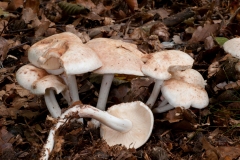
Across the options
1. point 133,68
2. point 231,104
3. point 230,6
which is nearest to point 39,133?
point 133,68

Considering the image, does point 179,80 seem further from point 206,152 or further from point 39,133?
point 39,133

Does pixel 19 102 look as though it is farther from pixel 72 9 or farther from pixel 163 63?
pixel 72 9

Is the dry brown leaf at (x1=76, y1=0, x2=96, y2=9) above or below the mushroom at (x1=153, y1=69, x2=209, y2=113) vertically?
below

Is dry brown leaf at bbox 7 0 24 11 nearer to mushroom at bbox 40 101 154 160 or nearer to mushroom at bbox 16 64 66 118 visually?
mushroom at bbox 16 64 66 118

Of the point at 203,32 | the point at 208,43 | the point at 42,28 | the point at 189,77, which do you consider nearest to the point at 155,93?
the point at 189,77

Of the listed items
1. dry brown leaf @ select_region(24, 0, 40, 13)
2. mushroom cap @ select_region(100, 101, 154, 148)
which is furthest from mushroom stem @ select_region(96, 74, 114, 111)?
dry brown leaf @ select_region(24, 0, 40, 13)
